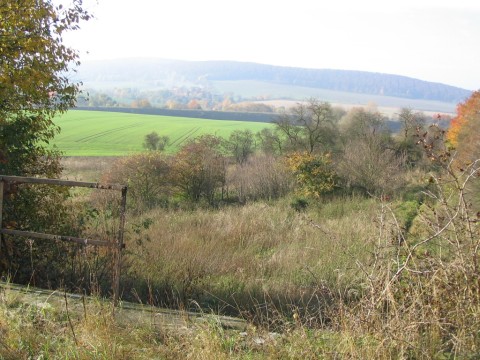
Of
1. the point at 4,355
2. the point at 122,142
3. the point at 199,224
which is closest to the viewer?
the point at 4,355

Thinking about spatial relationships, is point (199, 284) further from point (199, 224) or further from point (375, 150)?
point (375, 150)

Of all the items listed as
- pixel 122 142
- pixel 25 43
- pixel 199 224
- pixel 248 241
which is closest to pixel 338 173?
pixel 199 224

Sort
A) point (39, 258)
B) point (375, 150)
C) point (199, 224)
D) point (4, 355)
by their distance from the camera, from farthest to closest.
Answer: point (375, 150) < point (199, 224) < point (39, 258) < point (4, 355)

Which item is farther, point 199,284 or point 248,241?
point 248,241

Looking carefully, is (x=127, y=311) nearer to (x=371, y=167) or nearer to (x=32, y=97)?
(x=32, y=97)

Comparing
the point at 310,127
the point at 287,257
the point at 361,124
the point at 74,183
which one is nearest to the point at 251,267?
the point at 287,257

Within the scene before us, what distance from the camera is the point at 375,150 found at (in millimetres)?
31109

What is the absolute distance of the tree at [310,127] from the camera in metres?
42.1

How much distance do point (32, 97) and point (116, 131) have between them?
6431 cm

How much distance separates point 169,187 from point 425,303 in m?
28.9

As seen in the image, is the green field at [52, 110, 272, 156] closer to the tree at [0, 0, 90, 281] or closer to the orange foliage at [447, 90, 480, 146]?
the orange foliage at [447, 90, 480, 146]

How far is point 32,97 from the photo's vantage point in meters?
9.90

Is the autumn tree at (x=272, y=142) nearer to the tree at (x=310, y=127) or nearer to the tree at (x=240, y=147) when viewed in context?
the tree at (x=310, y=127)

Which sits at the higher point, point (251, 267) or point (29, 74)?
point (29, 74)
